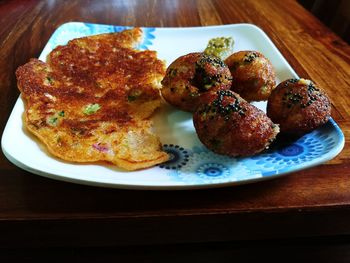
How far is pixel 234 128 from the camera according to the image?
1046 mm

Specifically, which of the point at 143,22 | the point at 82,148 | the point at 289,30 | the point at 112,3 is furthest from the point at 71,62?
the point at 289,30

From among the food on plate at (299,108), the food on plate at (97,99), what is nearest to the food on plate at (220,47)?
the food on plate at (97,99)

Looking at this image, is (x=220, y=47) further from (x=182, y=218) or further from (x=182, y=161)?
(x=182, y=218)

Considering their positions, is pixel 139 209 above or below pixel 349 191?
below

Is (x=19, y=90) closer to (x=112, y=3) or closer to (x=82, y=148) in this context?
(x=82, y=148)

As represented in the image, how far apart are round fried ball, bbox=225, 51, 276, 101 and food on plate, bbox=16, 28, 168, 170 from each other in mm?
288

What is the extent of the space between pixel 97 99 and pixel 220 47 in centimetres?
61

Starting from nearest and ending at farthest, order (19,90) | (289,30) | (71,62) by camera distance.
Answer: (19,90)
(71,62)
(289,30)

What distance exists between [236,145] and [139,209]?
30cm

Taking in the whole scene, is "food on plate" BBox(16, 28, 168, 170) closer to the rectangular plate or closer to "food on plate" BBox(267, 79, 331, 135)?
the rectangular plate

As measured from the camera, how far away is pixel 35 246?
104 centimetres

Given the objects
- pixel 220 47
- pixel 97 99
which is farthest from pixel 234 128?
pixel 220 47

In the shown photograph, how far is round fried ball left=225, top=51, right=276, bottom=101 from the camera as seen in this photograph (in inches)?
53.2

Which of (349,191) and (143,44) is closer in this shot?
(349,191)
